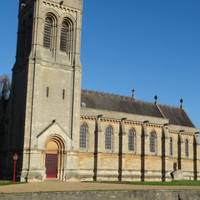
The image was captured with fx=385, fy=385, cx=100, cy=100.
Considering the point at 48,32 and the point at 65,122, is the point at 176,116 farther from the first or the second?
the point at 48,32

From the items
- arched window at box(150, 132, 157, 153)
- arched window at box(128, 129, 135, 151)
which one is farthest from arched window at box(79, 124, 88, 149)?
arched window at box(150, 132, 157, 153)

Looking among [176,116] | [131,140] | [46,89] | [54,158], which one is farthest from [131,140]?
[46,89]

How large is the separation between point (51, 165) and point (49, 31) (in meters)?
16.5

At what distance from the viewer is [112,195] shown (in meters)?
30.4

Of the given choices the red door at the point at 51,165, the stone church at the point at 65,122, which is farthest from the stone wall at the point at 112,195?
the red door at the point at 51,165

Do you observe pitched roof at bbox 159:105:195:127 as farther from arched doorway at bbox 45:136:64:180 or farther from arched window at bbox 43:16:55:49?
arched window at bbox 43:16:55:49

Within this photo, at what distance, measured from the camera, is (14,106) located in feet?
157

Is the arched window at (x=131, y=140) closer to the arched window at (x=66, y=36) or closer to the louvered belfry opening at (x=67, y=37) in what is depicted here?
the louvered belfry opening at (x=67, y=37)

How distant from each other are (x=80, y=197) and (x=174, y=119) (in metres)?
39.4

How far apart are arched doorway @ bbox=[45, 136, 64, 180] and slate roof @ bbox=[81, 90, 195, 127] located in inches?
338

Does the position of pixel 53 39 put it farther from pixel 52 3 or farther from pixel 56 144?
pixel 56 144

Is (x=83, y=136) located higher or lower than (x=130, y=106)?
lower

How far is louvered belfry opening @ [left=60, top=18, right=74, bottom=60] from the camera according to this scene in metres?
48.9

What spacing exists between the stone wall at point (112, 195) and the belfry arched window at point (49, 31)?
76.4 ft
